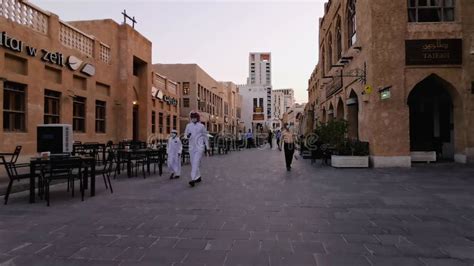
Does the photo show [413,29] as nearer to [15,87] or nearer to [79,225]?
[79,225]

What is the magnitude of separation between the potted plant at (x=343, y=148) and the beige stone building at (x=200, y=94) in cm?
2304

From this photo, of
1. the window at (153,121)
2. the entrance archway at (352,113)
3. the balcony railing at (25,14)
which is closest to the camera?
the balcony railing at (25,14)

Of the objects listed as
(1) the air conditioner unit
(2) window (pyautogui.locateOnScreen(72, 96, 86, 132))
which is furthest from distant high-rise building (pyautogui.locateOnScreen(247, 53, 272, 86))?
(1) the air conditioner unit

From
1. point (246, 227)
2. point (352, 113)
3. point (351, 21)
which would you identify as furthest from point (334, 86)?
point (246, 227)

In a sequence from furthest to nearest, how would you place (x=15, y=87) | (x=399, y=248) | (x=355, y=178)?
(x=15, y=87) < (x=355, y=178) < (x=399, y=248)

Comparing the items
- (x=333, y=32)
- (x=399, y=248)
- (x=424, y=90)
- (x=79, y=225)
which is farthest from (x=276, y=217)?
(x=333, y=32)

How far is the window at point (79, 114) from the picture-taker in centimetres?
1543

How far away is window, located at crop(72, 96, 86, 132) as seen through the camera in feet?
50.6

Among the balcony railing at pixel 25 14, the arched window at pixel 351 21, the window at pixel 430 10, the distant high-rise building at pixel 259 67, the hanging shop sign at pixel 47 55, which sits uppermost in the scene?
the distant high-rise building at pixel 259 67

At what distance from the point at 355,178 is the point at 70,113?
11377 mm

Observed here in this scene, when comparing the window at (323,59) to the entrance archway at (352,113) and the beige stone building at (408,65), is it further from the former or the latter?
the beige stone building at (408,65)

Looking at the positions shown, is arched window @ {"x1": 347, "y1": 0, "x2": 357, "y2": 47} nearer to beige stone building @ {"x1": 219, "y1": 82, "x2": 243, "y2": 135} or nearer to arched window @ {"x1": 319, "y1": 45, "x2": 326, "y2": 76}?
arched window @ {"x1": 319, "y1": 45, "x2": 326, "y2": 76}

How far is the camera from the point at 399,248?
394 cm

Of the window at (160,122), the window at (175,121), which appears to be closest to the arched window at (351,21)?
the window at (160,122)
